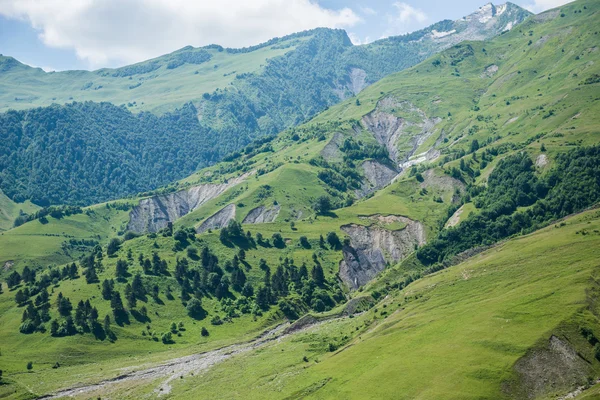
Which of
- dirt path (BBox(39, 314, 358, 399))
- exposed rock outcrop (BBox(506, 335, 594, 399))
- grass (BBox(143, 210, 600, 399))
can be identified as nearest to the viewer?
exposed rock outcrop (BBox(506, 335, 594, 399))

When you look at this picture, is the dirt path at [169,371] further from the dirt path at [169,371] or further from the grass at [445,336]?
the grass at [445,336]

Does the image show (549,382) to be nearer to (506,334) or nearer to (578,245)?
(506,334)

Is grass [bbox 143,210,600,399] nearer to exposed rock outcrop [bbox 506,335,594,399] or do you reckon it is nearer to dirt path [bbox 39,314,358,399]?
exposed rock outcrop [bbox 506,335,594,399]

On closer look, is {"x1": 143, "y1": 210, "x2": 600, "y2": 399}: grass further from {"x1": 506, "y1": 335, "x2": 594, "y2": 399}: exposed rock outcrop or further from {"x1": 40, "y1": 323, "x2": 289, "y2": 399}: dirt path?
{"x1": 40, "y1": 323, "x2": 289, "y2": 399}: dirt path

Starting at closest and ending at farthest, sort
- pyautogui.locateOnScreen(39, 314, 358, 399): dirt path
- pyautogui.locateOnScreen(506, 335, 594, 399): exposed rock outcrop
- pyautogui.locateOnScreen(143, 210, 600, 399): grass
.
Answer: pyautogui.locateOnScreen(506, 335, 594, 399): exposed rock outcrop, pyautogui.locateOnScreen(143, 210, 600, 399): grass, pyautogui.locateOnScreen(39, 314, 358, 399): dirt path

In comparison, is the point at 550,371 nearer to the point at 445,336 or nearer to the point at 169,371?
the point at 445,336

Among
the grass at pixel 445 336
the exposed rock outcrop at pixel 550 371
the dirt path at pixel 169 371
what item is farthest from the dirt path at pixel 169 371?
the exposed rock outcrop at pixel 550 371

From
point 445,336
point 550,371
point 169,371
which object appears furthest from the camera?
point 169,371

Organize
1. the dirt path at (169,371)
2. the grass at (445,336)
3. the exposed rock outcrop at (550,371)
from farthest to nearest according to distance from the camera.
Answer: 1. the dirt path at (169,371)
2. the grass at (445,336)
3. the exposed rock outcrop at (550,371)

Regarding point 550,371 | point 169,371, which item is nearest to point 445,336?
point 550,371

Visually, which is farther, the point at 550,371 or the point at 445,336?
the point at 445,336

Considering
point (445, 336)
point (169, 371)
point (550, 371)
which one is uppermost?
point (445, 336)

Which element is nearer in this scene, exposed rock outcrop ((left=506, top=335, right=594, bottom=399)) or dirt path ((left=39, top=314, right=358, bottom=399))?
exposed rock outcrop ((left=506, top=335, right=594, bottom=399))

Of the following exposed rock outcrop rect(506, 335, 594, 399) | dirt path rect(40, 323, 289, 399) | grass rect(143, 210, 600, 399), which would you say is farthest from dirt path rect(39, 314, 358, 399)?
exposed rock outcrop rect(506, 335, 594, 399)
